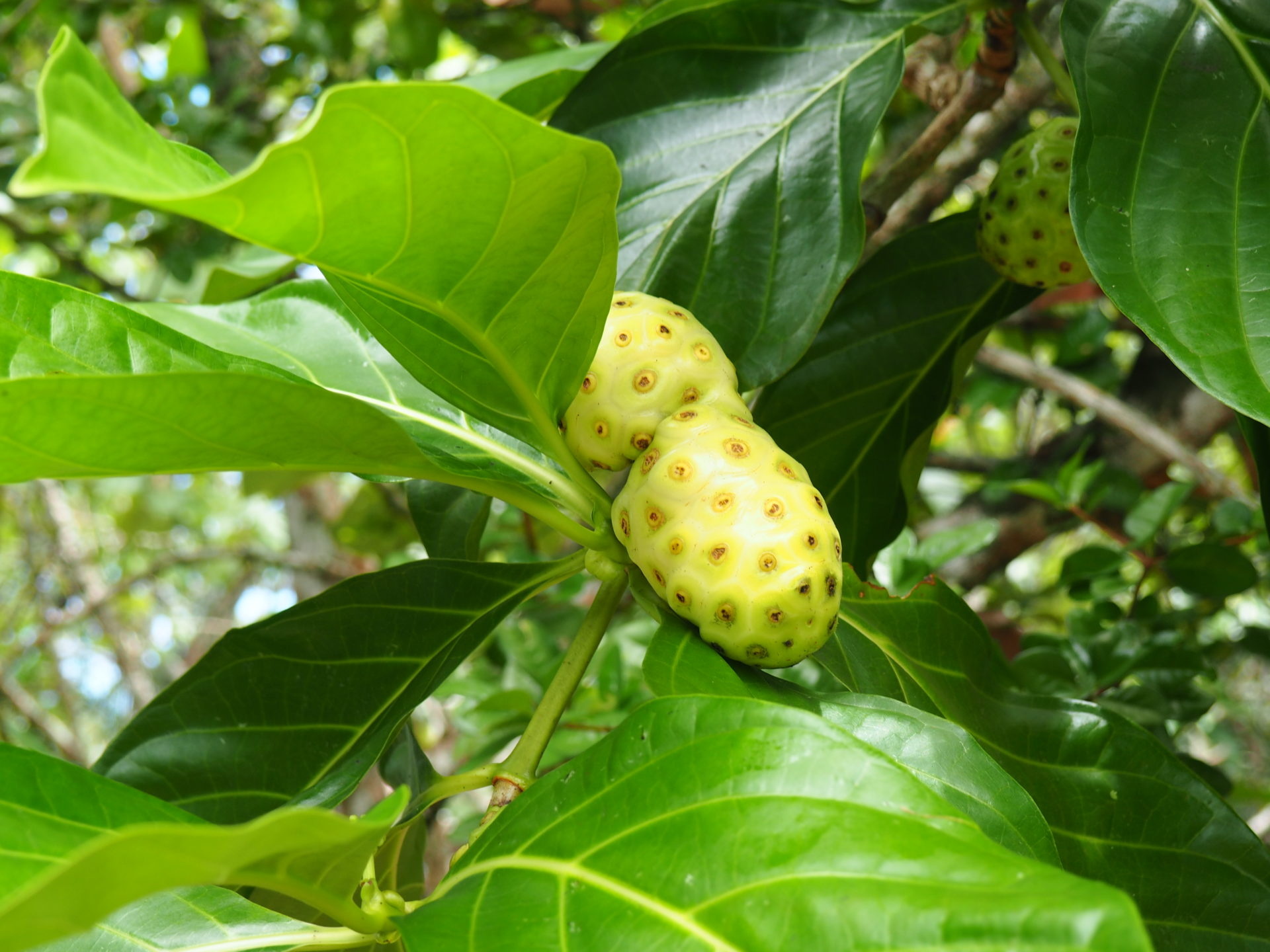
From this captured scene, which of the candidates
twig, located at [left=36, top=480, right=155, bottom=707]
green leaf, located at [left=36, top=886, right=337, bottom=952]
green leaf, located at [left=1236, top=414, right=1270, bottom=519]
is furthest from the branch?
green leaf, located at [left=1236, top=414, right=1270, bottom=519]

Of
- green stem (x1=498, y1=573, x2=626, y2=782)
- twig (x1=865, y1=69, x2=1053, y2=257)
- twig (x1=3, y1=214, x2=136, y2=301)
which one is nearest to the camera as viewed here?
green stem (x1=498, y1=573, x2=626, y2=782)

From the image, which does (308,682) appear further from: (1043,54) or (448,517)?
(1043,54)

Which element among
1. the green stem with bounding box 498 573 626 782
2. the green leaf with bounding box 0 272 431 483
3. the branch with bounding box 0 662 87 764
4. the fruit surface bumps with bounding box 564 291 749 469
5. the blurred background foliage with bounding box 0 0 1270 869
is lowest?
the branch with bounding box 0 662 87 764

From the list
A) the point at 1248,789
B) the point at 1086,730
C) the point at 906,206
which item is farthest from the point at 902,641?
the point at 1248,789

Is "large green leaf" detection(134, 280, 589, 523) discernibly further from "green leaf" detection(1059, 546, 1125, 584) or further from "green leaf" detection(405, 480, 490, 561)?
"green leaf" detection(1059, 546, 1125, 584)

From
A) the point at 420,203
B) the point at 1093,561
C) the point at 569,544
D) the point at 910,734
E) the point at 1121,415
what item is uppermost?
the point at 420,203

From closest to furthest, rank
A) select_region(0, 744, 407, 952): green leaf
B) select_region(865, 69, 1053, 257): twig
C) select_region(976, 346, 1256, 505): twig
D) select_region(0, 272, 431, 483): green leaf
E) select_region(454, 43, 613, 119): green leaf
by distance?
1. select_region(0, 744, 407, 952): green leaf
2. select_region(0, 272, 431, 483): green leaf
3. select_region(454, 43, 613, 119): green leaf
4. select_region(865, 69, 1053, 257): twig
5. select_region(976, 346, 1256, 505): twig

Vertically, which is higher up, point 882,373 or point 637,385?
point 637,385

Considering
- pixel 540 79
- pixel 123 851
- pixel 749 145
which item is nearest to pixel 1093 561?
pixel 749 145
